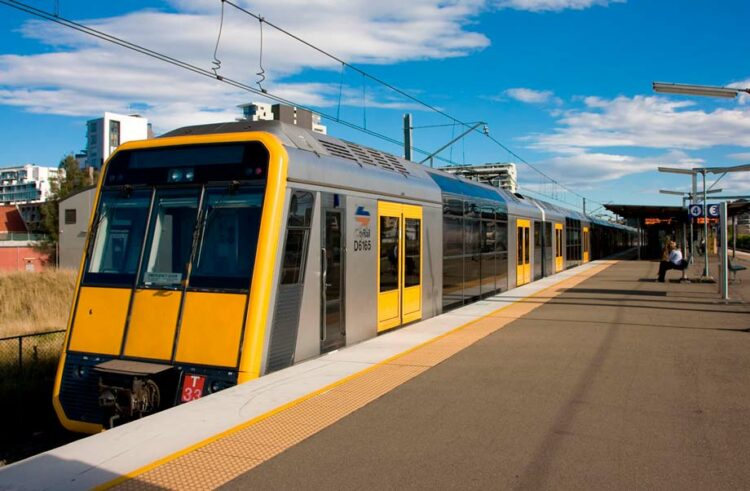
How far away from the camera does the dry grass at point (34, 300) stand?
622 inches

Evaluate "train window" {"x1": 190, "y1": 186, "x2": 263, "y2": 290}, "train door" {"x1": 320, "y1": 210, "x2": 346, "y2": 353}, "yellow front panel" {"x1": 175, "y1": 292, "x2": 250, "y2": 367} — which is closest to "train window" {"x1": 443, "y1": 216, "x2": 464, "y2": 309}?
"train door" {"x1": 320, "y1": 210, "x2": 346, "y2": 353}

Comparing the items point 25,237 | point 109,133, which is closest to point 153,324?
point 25,237

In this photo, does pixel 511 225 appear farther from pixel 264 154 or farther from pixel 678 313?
pixel 264 154

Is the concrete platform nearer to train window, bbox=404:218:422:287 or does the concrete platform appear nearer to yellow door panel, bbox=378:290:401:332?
yellow door panel, bbox=378:290:401:332

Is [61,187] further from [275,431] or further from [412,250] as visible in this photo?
[275,431]

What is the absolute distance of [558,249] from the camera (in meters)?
28.2

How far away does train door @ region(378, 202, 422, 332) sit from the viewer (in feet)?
33.0

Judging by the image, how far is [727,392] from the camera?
6.76 meters

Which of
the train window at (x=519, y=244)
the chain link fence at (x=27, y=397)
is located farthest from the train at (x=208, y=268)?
the train window at (x=519, y=244)

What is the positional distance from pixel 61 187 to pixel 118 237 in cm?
5044

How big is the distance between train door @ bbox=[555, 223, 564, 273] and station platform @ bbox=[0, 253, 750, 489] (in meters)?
17.9

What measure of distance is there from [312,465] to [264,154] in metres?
3.69

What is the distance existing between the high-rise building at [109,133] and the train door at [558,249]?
41260 mm

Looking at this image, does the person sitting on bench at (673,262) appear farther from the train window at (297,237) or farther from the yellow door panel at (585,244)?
the train window at (297,237)
